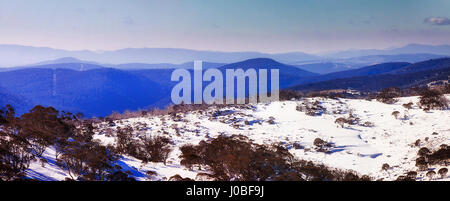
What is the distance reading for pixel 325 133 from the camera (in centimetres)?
2827

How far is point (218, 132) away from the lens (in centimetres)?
3322

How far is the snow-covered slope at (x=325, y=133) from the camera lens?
1491 centimetres

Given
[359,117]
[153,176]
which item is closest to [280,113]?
[359,117]

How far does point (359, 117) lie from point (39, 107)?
3807 cm

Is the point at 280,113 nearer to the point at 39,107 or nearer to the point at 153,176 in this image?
the point at 153,176

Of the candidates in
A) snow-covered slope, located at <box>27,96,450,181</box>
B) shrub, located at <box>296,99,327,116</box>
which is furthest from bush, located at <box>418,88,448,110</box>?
shrub, located at <box>296,99,327,116</box>

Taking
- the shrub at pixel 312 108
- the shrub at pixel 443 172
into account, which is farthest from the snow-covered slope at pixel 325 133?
the shrub at pixel 312 108

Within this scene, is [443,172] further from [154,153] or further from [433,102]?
[433,102]

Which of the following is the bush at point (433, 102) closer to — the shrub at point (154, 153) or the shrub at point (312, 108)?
the shrub at point (312, 108)

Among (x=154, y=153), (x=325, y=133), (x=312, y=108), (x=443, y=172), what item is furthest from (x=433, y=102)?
(x=154, y=153)

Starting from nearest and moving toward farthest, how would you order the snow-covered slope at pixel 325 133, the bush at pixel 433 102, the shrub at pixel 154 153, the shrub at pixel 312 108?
1. the snow-covered slope at pixel 325 133
2. the shrub at pixel 154 153
3. the bush at pixel 433 102
4. the shrub at pixel 312 108
